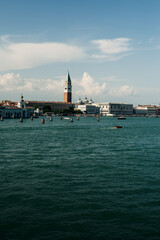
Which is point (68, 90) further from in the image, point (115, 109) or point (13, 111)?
point (13, 111)

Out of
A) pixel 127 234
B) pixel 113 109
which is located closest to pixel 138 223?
pixel 127 234

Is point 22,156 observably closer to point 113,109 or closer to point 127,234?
point 127,234

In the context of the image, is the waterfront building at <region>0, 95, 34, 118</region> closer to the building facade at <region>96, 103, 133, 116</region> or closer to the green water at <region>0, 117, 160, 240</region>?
the building facade at <region>96, 103, 133, 116</region>

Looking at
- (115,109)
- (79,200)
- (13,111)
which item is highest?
(115,109)

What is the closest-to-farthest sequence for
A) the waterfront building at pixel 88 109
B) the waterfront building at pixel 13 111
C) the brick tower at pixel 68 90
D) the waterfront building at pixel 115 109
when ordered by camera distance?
the waterfront building at pixel 13 111, the brick tower at pixel 68 90, the waterfront building at pixel 88 109, the waterfront building at pixel 115 109

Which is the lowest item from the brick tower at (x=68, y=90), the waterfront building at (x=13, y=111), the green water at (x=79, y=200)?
the green water at (x=79, y=200)

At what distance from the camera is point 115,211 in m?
8.52

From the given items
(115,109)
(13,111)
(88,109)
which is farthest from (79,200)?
(115,109)

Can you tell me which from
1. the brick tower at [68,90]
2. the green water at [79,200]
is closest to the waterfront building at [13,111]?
the brick tower at [68,90]

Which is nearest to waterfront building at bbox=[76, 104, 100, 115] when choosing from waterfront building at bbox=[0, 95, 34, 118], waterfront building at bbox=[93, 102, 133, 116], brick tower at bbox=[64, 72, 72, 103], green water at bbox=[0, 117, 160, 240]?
waterfront building at bbox=[93, 102, 133, 116]

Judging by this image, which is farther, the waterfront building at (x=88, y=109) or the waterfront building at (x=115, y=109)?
the waterfront building at (x=115, y=109)


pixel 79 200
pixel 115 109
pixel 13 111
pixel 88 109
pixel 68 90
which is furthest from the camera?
pixel 115 109

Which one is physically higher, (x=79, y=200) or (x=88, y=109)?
(x=88, y=109)

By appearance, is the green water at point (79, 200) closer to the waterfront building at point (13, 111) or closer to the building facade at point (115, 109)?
the waterfront building at point (13, 111)
